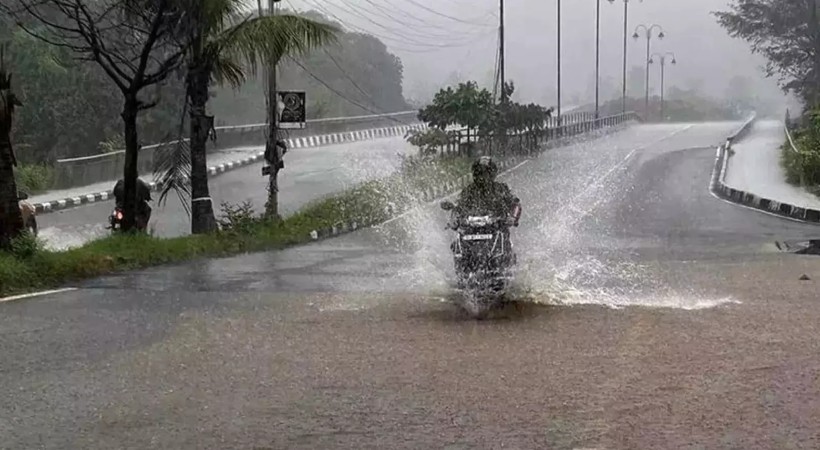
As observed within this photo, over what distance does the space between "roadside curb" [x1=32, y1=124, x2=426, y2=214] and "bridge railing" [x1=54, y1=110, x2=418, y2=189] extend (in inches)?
30.4

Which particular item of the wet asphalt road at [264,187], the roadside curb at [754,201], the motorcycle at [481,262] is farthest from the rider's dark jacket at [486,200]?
the roadside curb at [754,201]

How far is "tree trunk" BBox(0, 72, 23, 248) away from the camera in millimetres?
14148

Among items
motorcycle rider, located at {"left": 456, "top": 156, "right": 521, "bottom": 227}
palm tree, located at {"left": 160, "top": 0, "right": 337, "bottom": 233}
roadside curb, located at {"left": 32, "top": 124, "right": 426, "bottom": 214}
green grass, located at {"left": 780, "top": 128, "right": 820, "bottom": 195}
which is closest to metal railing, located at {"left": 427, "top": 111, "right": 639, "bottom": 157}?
roadside curb, located at {"left": 32, "top": 124, "right": 426, "bottom": 214}

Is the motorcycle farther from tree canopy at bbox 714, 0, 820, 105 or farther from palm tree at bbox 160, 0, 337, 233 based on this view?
tree canopy at bbox 714, 0, 820, 105

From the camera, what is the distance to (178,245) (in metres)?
17.2

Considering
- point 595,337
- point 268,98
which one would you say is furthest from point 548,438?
point 268,98

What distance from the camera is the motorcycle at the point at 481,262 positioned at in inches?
446

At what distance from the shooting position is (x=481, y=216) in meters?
11.5

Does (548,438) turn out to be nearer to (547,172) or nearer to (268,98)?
(268,98)

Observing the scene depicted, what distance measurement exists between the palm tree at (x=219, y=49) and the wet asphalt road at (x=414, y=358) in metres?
3.27

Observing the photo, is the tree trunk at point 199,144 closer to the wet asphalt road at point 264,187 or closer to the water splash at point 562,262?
the wet asphalt road at point 264,187

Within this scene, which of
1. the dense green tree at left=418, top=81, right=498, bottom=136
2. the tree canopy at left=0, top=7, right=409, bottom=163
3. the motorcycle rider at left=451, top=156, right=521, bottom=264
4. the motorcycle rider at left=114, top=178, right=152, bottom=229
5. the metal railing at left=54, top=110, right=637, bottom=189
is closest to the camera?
the motorcycle rider at left=451, top=156, right=521, bottom=264

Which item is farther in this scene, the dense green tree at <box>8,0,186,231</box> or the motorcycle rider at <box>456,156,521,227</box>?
the dense green tree at <box>8,0,186,231</box>

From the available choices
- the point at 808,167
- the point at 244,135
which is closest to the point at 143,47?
the point at 808,167
